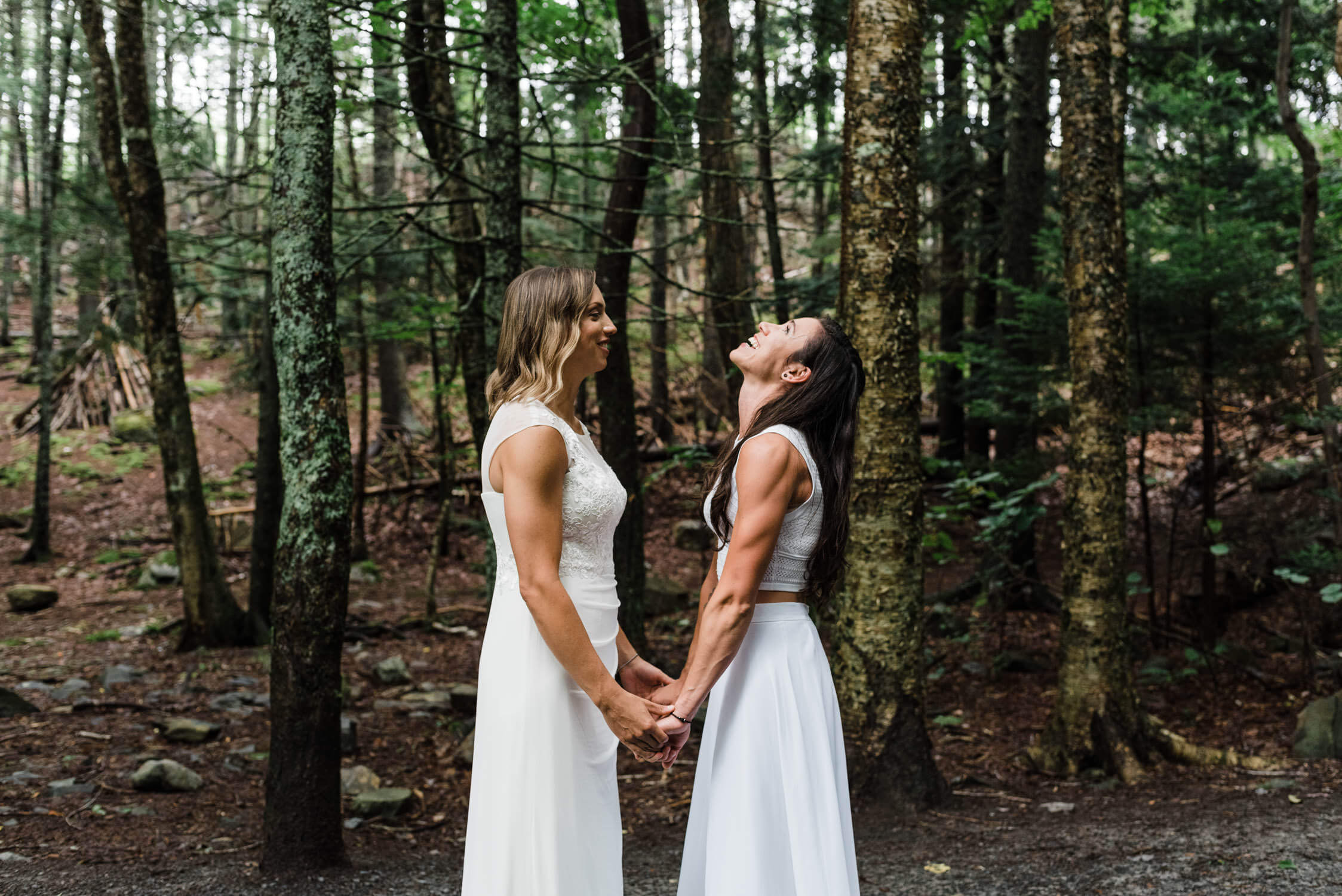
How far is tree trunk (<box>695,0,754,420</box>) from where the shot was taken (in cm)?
1062

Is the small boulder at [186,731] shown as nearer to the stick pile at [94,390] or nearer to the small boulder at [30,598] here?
the small boulder at [30,598]

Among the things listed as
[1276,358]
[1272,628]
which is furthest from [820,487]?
[1272,628]

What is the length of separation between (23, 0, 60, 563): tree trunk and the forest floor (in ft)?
2.86

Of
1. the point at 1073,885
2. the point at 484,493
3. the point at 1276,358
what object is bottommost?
the point at 1073,885

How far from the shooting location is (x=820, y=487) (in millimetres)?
2812

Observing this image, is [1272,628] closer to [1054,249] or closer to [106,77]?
[1054,249]

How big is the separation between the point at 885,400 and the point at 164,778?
505 cm

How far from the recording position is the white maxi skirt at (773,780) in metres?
2.66

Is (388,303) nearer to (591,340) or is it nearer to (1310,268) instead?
(1310,268)

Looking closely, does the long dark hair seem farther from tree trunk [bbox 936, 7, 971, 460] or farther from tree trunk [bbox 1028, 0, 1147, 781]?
tree trunk [bbox 936, 7, 971, 460]

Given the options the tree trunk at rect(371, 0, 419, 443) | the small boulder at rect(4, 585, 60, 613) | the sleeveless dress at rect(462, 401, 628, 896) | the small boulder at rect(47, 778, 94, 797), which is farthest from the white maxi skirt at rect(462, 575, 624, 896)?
the small boulder at rect(4, 585, 60, 613)

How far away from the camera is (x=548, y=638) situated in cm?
263

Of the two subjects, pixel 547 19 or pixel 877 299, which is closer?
pixel 877 299

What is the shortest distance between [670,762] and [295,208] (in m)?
3.14
